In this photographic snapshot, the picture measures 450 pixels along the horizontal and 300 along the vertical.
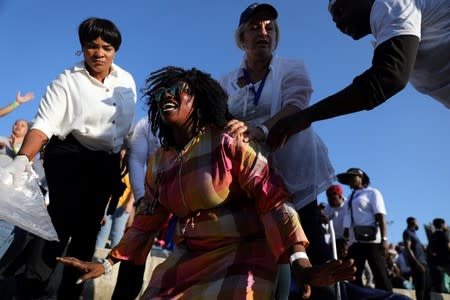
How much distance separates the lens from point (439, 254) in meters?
8.04

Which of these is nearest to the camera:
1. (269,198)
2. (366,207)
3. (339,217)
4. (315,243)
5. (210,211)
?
(269,198)

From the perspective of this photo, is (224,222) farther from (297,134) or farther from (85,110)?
(85,110)

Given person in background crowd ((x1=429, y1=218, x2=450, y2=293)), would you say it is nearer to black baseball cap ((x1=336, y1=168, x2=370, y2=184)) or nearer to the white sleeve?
black baseball cap ((x1=336, y1=168, x2=370, y2=184))

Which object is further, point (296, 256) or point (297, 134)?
point (297, 134)

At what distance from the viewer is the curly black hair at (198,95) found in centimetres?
224

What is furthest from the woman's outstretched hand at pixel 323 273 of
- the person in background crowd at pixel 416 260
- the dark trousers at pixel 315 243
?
the person in background crowd at pixel 416 260

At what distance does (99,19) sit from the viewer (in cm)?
308

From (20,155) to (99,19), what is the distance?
107cm

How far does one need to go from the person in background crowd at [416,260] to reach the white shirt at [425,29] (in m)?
6.00

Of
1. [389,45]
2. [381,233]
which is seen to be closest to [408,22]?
[389,45]

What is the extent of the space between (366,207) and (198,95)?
4380 mm

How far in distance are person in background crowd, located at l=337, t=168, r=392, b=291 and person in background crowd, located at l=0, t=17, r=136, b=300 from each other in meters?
3.69

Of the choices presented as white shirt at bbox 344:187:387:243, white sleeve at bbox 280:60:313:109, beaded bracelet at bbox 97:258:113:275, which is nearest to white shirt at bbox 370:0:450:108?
white sleeve at bbox 280:60:313:109

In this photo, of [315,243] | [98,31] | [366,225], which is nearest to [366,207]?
[366,225]
